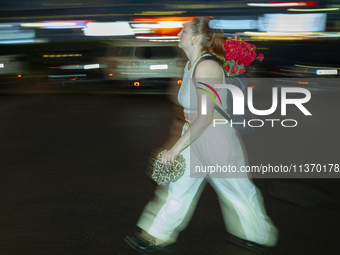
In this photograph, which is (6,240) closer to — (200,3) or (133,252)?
(133,252)

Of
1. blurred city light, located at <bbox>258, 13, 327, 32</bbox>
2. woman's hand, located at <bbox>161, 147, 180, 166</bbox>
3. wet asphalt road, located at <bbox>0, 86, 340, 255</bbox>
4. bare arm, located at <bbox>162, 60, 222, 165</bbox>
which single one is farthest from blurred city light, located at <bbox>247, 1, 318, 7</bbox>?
woman's hand, located at <bbox>161, 147, 180, 166</bbox>

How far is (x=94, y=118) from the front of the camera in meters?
8.32

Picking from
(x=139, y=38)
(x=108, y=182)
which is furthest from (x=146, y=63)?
(x=108, y=182)

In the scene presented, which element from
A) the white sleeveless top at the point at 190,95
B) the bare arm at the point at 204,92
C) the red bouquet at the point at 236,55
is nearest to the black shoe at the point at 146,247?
the bare arm at the point at 204,92

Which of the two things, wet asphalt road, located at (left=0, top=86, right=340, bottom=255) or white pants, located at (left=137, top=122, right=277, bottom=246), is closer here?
white pants, located at (left=137, top=122, right=277, bottom=246)

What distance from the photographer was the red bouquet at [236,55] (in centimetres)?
308

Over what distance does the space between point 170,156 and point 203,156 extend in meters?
0.29

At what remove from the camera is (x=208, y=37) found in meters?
2.63

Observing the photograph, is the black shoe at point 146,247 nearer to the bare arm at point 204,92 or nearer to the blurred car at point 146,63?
the bare arm at point 204,92

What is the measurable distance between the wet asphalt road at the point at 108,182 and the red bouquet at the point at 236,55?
1.49 meters

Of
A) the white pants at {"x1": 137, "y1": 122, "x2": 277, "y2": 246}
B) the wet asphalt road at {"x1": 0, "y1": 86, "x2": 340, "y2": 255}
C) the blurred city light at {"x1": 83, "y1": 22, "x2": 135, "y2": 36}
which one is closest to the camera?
the white pants at {"x1": 137, "y1": 122, "x2": 277, "y2": 246}

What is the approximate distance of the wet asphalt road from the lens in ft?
10.9

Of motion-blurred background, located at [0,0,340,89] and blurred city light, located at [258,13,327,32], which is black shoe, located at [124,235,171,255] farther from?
blurred city light, located at [258,13,327,32]

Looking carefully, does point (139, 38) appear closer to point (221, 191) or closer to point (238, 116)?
point (238, 116)
